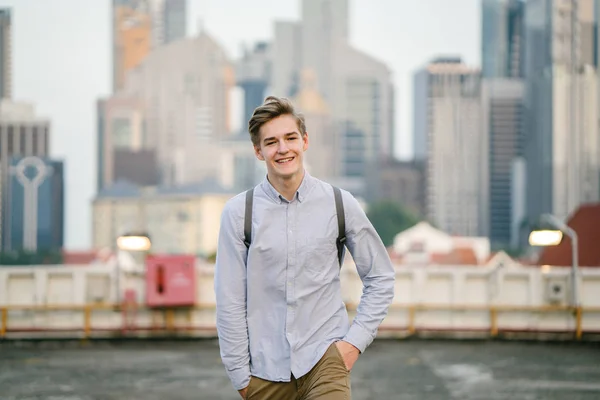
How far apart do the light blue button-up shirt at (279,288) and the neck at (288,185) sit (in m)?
0.03

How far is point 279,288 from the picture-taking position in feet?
13.3

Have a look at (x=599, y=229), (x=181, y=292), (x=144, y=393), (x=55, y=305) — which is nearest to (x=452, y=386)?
(x=144, y=393)

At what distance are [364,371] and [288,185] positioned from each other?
27.8 feet

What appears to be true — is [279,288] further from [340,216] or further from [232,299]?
[340,216]

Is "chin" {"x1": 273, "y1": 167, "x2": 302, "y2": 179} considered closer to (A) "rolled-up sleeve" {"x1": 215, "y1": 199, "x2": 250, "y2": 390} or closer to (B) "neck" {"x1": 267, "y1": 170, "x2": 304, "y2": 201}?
(B) "neck" {"x1": 267, "y1": 170, "x2": 304, "y2": 201}

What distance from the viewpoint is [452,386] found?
10.9 metres

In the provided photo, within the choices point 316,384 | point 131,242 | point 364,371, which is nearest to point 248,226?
point 316,384

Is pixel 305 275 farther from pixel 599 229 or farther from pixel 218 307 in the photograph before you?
pixel 599 229

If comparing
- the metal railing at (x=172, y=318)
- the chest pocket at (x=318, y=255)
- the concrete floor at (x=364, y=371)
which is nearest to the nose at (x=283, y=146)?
the chest pocket at (x=318, y=255)

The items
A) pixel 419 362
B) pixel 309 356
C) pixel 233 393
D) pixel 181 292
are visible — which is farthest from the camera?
pixel 181 292

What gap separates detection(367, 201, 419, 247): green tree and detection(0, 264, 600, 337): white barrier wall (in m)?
177

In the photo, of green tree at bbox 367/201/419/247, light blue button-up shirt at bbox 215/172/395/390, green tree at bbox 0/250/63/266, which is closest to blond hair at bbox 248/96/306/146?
light blue button-up shirt at bbox 215/172/395/390

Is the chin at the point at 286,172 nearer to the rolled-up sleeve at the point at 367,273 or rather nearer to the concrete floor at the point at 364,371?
the rolled-up sleeve at the point at 367,273

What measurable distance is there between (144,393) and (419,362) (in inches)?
162
